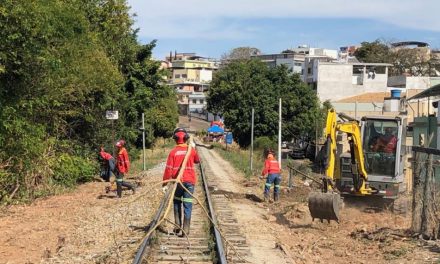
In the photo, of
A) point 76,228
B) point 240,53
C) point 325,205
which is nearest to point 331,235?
point 325,205

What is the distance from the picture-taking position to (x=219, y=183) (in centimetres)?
2305

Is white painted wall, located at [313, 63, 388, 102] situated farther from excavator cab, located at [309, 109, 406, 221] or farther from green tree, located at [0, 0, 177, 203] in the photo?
excavator cab, located at [309, 109, 406, 221]

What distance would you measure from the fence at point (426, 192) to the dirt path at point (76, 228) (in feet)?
17.0

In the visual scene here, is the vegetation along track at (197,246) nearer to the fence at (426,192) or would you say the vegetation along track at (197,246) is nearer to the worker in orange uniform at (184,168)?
the worker in orange uniform at (184,168)

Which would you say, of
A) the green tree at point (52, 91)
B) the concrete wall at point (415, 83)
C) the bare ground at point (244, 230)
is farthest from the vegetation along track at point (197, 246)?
the concrete wall at point (415, 83)

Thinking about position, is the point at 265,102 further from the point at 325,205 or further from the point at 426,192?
the point at 426,192

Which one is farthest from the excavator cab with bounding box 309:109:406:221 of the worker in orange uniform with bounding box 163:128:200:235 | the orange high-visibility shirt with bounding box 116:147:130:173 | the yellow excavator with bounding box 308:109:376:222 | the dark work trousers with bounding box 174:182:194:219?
the worker in orange uniform with bounding box 163:128:200:235

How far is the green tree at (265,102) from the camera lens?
50438 millimetres

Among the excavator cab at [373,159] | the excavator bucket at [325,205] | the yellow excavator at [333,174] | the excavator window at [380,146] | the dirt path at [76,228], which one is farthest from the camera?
the excavator window at [380,146]

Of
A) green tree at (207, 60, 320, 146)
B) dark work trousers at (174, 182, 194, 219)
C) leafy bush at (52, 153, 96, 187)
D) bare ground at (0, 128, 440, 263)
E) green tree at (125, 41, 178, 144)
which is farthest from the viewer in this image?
green tree at (207, 60, 320, 146)

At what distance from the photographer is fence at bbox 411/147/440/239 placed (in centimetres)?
1056

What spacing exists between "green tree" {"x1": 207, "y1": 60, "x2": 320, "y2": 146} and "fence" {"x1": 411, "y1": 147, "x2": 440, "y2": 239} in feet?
125

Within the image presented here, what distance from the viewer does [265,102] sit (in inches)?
2012

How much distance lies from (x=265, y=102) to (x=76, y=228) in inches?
1572
